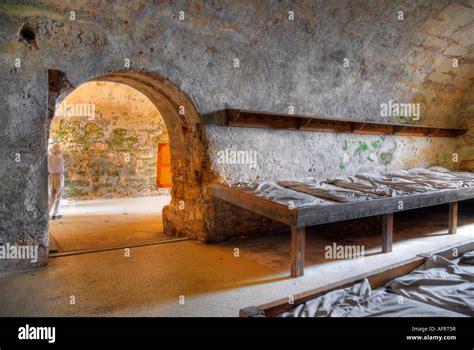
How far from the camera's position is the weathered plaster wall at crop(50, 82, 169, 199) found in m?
8.66

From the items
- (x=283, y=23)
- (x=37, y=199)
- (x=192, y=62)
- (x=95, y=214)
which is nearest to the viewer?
(x=37, y=199)

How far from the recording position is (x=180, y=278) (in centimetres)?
357

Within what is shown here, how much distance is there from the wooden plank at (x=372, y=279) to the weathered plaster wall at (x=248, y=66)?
2601 millimetres

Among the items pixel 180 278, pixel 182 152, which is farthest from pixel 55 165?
pixel 180 278

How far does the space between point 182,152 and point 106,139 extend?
4534 millimetres

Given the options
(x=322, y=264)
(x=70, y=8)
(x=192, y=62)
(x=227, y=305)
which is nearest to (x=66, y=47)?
(x=70, y=8)

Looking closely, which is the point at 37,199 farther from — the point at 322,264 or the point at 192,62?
the point at 322,264

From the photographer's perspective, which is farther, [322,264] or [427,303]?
[322,264]

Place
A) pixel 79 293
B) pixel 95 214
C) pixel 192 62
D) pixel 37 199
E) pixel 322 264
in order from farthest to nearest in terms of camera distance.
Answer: pixel 95 214 < pixel 192 62 < pixel 322 264 < pixel 37 199 < pixel 79 293

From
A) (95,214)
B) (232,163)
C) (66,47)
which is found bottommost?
(95,214)

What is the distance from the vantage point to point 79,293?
3184 mm

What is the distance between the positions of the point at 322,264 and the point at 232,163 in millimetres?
1796

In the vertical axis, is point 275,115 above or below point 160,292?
above

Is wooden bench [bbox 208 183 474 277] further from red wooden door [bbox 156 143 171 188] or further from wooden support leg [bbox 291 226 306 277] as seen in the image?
red wooden door [bbox 156 143 171 188]
